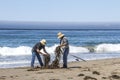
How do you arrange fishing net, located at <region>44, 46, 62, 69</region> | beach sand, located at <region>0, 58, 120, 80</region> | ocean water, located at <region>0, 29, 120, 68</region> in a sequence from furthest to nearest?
ocean water, located at <region>0, 29, 120, 68</region>, fishing net, located at <region>44, 46, 62, 69</region>, beach sand, located at <region>0, 58, 120, 80</region>

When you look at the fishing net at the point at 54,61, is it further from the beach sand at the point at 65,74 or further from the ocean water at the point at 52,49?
the ocean water at the point at 52,49

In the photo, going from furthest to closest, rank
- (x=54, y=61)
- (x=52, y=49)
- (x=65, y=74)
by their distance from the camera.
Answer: (x=52, y=49) < (x=54, y=61) < (x=65, y=74)

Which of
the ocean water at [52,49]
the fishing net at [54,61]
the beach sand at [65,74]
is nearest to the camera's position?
the beach sand at [65,74]

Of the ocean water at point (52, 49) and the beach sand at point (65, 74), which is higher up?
the ocean water at point (52, 49)

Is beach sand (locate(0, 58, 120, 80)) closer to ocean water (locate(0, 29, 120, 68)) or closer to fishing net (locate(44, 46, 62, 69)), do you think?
fishing net (locate(44, 46, 62, 69))

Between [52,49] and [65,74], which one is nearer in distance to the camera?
[65,74]

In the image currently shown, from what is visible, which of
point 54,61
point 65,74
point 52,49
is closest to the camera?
point 65,74

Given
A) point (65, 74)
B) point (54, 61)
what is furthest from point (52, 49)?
point (65, 74)

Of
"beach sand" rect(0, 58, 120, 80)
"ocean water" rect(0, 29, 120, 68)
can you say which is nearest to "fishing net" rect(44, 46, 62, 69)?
"beach sand" rect(0, 58, 120, 80)

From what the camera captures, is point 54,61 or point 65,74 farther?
point 54,61

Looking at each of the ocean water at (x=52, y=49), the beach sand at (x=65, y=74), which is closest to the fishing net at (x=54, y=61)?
the beach sand at (x=65, y=74)

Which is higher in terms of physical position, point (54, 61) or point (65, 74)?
point (54, 61)

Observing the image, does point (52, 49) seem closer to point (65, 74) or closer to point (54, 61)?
point (54, 61)

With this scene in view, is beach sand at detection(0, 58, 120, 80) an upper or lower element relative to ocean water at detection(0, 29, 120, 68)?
lower
